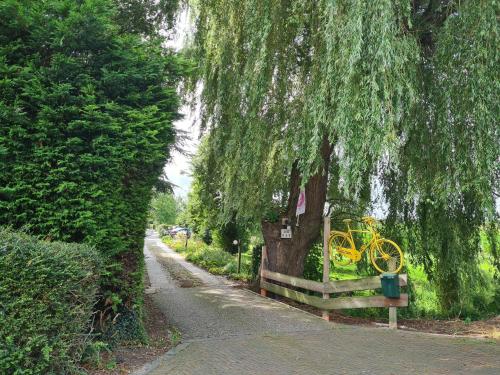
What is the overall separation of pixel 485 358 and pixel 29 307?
539cm

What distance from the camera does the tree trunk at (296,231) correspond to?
32.6 feet

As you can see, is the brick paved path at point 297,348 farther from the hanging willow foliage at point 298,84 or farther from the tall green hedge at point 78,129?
the hanging willow foliage at point 298,84

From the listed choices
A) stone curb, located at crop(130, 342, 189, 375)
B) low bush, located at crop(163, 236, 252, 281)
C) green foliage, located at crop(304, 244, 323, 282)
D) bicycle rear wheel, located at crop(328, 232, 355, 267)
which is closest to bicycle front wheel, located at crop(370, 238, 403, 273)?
bicycle rear wheel, located at crop(328, 232, 355, 267)

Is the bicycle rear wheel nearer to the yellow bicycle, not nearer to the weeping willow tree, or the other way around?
the yellow bicycle

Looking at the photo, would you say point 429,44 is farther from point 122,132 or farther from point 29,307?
point 29,307

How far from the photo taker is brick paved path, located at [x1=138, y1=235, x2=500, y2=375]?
505 centimetres

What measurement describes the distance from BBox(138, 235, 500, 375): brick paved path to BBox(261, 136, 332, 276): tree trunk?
5.50 feet

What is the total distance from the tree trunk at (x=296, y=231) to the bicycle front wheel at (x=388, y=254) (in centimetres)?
163

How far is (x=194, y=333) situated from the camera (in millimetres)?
6766

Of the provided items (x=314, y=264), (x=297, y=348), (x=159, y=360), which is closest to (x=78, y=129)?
(x=159, y=360)

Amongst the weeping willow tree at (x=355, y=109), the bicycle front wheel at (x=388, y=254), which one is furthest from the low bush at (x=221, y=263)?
the bicycle front wheel at (x=388, y=254)

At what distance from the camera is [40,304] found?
151 inches

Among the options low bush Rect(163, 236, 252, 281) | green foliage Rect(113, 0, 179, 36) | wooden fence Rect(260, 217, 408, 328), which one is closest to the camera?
wooden fence Rect(260, 217, 408, 328)

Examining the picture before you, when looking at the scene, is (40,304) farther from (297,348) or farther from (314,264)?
(314,264)
